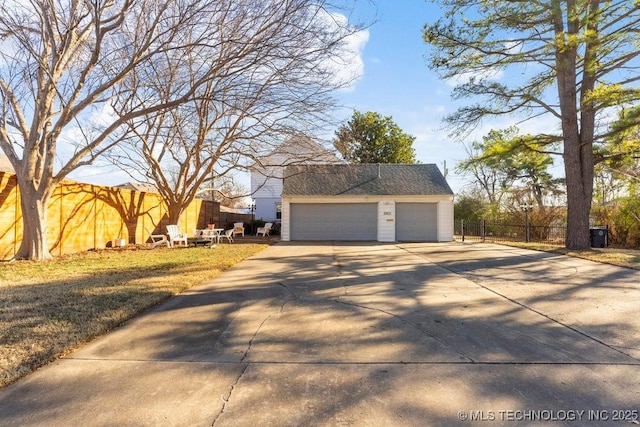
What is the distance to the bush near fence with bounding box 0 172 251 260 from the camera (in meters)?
9.89

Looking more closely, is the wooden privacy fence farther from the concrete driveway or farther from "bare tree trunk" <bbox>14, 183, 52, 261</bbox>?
the concrete driveway

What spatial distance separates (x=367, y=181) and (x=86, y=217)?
1321 cm

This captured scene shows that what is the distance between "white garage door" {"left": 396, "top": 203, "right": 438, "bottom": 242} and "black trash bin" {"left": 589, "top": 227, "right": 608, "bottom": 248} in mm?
6649

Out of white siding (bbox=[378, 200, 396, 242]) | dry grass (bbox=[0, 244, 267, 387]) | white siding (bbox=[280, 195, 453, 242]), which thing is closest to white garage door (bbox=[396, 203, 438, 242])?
white siding (bbox=[280, 195, 453, 242])

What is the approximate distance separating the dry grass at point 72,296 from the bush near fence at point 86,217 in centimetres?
116

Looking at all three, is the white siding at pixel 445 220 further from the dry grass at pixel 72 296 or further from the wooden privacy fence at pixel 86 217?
the wooden privacy fence at pixel 86 217

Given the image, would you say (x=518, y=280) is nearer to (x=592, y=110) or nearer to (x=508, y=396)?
(x=508, y=396)

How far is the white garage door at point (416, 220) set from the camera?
19609mm

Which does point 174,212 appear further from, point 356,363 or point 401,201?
point 356,363

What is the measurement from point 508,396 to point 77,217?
13.3m

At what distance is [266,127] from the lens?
1388 cm

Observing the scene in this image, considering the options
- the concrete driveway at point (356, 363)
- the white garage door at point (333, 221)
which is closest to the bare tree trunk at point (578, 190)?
the concrete driveway at point (356, 363)

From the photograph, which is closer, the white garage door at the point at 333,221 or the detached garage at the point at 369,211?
the detached garage at the point at 369,211

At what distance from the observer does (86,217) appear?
12.8m
